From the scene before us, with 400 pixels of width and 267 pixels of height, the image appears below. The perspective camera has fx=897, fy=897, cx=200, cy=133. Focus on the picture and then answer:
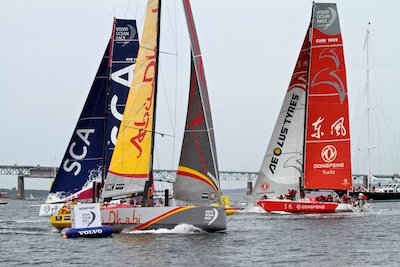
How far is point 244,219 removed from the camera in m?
51.4

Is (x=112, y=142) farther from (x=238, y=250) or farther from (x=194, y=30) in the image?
(x=238, y=250)

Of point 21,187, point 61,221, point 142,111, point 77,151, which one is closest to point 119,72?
point 77,151

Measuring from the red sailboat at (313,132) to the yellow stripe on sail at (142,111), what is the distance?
1848 cm

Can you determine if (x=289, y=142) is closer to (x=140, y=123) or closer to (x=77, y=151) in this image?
(x=77, y=151)

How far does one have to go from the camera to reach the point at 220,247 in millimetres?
31891

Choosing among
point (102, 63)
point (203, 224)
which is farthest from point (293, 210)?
point (203, 224)

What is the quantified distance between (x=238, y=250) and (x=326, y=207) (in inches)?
841

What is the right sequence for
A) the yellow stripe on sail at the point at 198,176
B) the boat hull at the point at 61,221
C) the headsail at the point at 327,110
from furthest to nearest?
the headsail at the point at 327,110, the boat hull at the point at 61,221, the yellow stripe on sail at the point at 198,176

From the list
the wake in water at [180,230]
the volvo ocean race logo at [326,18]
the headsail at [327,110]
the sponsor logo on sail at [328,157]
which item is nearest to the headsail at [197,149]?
the wake in water at [180,230]

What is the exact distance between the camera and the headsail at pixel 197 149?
35.1m

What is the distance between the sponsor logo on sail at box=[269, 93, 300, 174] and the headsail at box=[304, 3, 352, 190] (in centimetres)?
160

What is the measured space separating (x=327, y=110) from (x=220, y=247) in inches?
929

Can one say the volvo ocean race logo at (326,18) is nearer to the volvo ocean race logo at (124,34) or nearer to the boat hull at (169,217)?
the volvo ocean race logo at (124,34)

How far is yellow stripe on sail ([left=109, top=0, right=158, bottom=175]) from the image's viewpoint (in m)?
36.4
